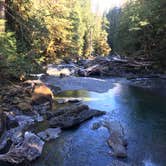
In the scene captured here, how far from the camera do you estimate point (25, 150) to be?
877 centimetres

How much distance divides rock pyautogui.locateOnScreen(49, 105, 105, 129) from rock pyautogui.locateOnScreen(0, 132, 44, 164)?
198 centimetres

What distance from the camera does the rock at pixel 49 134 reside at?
10.3 meters

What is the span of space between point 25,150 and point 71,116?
3827 mm

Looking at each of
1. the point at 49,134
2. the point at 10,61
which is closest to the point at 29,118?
the point at 49,134

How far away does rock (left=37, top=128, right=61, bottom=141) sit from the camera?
33.8ft

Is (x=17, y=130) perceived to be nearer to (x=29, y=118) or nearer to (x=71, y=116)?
(x=29, y=118)

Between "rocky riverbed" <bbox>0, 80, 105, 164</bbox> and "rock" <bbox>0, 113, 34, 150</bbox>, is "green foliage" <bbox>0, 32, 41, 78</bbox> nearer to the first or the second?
"rocky riverbed" <bbox>0, 80, 105, 164</bbox>

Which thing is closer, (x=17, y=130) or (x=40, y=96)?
(x=17, y=130)

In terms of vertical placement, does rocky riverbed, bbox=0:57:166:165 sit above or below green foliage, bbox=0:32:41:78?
below

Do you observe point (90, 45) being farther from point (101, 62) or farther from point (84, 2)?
point (101, 62)

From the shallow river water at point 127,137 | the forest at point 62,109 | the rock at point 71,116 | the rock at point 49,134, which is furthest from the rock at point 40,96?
the rock at point 49,134

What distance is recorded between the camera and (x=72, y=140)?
405 inches

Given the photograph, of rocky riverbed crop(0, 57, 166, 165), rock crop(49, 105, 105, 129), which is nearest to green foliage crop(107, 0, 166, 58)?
rocky riverbed crop(0, 57, 166, 165)

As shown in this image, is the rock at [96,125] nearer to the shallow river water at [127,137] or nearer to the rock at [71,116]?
the shallow river water at [127,137]
